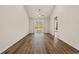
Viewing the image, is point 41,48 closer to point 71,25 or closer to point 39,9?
point 71,25

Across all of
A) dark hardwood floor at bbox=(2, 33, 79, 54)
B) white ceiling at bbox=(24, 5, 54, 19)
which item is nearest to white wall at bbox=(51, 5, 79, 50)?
dark hardwood floor at bbox=(2, 33, 79, 54)

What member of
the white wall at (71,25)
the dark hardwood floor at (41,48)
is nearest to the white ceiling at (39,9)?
the white wall at (71,25)

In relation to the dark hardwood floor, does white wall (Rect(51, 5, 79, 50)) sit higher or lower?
higher

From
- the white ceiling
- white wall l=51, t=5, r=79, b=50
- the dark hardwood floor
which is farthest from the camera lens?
the white ceiling

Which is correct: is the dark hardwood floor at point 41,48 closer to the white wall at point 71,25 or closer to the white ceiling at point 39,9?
the white wall at point 71,25

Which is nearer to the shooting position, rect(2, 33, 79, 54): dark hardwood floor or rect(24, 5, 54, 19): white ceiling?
rect(2, 33, 79, 54): dark hardwood floor

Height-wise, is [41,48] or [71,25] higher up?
[71,25]

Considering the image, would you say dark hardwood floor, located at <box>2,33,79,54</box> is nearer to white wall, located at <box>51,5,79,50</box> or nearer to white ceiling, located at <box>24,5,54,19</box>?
white wall, located at <box>51,5,79,50</box>

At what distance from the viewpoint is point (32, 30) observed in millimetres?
16234

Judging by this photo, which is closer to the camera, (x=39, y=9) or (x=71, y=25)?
(x=71, y=25)

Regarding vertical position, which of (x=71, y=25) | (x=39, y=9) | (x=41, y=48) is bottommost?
(x=41, y=48)

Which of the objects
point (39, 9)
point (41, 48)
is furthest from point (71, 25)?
point (39, 9)
